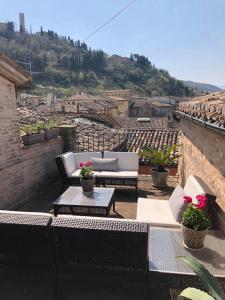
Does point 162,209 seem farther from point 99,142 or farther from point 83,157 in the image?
point 99,142

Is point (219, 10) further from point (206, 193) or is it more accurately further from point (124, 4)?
point (206, 193)

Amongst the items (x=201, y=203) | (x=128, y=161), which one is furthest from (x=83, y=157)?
(x=201, y=203)

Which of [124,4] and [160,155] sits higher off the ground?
[124,4]

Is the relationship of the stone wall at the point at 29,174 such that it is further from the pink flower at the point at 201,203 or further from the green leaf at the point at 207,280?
the green leaf at the point at 207,280

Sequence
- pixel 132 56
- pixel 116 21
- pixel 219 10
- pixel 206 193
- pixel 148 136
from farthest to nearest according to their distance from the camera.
→ pixel 132 56 → pixel 148 136 → pixel 116 21 → pixel 219 10 → pixel 206 193

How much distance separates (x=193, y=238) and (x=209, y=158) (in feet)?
4.97

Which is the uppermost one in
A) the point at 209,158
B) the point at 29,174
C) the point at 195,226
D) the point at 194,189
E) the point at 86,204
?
the point at 209,158

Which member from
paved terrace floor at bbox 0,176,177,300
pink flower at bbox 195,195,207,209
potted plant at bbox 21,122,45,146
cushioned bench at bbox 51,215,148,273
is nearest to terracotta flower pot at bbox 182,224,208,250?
pink flower at bbox 195,195,207,209

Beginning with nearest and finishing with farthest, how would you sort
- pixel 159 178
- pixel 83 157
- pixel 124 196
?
pixel 124 196 < pixel 159 178 < pixel 83 157

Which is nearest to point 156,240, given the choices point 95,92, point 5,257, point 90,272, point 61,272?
point 90,272

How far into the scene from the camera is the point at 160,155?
7.13m

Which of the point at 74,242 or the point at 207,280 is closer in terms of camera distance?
the point at 207,280

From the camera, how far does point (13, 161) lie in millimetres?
5789

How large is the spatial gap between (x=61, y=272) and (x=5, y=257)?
653 mm
